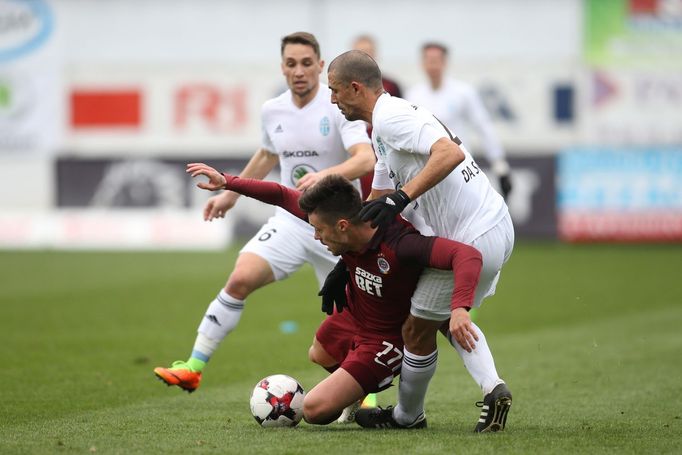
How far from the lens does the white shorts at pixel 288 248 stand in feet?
27.3

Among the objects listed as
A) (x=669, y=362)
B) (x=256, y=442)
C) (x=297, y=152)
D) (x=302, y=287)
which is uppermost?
(x=297, y=152)

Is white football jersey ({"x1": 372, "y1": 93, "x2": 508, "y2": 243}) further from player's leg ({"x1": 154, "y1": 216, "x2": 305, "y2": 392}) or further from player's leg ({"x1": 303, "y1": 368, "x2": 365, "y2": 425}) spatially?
player's leg ({"x1": 154, "y1": 216, "x2": 305, "y2": 392})

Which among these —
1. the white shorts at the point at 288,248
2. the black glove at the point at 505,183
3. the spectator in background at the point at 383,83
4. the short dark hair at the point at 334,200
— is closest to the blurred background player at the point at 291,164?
the white shorts at the point at 288,248

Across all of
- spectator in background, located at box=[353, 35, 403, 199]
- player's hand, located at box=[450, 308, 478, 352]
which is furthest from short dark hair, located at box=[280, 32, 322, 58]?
player's hand, located at box=[450, 308, 478, 352]

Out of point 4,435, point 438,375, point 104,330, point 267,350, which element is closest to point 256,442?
point 4,435

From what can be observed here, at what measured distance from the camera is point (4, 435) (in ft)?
21.5

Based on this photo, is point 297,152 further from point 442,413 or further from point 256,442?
point 256,442

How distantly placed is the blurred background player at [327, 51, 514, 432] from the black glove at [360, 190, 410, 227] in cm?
6

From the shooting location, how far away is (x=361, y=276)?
22.2ft

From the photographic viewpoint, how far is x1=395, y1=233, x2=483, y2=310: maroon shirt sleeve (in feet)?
20.0

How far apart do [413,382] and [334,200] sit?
44.5 inches

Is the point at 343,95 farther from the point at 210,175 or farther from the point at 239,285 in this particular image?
the point at 239,285

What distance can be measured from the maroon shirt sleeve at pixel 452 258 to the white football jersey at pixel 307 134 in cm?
211

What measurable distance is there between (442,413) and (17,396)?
2.79 metres
